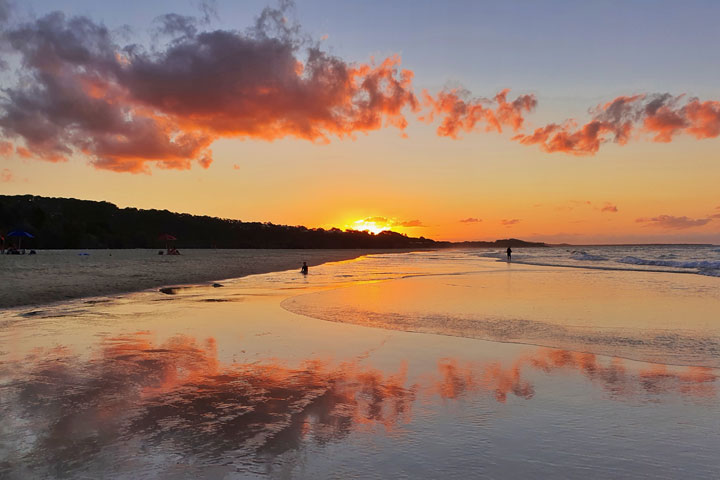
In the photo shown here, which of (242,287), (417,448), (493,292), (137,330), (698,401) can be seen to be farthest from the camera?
(242,287)

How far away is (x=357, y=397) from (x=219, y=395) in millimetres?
2103

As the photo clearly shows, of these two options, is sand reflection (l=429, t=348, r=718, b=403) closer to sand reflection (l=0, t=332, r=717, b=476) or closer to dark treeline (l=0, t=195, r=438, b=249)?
sand reflection (l=0, t=332, r=717, b=476)

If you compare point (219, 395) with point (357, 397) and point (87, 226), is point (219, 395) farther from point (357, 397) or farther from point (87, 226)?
point (87, 226)

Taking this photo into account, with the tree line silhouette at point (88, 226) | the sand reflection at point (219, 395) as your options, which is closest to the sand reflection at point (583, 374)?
the sand reflection at point (219, 395)

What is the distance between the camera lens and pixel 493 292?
76.0 feet

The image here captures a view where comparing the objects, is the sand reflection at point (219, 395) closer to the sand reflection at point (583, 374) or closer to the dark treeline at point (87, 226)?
the sand reflection at point (583, 374)

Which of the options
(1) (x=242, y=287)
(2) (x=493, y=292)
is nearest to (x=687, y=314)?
(2) (x=493, y=292)

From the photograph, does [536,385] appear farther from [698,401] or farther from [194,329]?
[194,329]

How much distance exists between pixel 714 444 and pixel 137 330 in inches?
491

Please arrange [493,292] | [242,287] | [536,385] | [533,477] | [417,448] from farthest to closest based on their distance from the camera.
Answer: [242,287]
[493,292]
[536,385]
[417,448]
[533,477]

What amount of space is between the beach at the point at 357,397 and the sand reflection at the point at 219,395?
0.03 metres

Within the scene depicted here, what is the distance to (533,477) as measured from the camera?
4473 millimetres

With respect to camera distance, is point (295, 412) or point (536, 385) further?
point (536, 385)

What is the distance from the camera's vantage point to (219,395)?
710 cm
